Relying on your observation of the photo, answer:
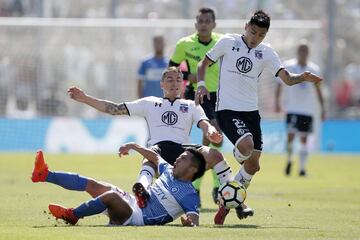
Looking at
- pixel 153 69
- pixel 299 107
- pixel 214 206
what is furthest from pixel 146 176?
pixel 299 107

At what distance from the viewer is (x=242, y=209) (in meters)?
13.2

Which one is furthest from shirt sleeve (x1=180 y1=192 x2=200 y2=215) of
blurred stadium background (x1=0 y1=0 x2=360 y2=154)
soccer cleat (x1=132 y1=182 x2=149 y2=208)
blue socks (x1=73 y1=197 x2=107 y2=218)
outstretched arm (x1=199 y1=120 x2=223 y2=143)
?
blurred stadium background (x1=0 y1=0 x2=360 y2=154)

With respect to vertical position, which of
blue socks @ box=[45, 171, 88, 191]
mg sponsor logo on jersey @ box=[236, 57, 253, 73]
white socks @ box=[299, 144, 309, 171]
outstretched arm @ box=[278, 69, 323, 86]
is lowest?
white socks @ box=[299, 144, 309, 171]

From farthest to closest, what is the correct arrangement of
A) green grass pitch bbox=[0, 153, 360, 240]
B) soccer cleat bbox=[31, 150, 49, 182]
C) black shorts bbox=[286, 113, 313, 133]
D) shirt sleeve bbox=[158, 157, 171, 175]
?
black shorts bbox=[286, 113, 313, 133] → shirt sleeve bbox=[158, 157, 171, 175] → soccer cleat bbox=[31, 150, 49, 182] → green grass pitch bbox=[0, 153, 360, 240]

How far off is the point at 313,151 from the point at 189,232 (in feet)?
69.0

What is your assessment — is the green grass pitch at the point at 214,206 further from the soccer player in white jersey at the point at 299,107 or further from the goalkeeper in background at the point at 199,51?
the goalkeeper in background at the point at 199,51

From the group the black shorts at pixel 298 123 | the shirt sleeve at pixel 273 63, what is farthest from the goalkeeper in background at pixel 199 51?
the black shorts at pixel 298 123

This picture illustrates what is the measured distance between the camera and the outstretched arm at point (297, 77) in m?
13.2

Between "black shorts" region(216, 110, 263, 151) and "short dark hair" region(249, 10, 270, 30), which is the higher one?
"short dark hair" region(249, 10, 270, 30)

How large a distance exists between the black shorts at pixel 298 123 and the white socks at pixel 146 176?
12513 mm

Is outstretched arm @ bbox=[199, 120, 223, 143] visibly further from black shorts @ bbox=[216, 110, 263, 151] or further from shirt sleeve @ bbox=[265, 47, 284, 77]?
shirt sleeve @ bbox=[265, 47, 284, 77]

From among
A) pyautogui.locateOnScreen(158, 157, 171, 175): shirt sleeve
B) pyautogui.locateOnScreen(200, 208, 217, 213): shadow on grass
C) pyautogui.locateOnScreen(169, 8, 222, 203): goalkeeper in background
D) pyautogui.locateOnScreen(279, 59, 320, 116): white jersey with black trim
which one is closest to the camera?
pyautogui.locateOnScreen(158, 157, 171, 175): shirt sleeve

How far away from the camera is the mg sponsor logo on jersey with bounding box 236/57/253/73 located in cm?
1410

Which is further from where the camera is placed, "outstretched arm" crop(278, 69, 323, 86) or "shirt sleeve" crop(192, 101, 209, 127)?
"shirt sleeve" crop(192, 101, 209, 127)
